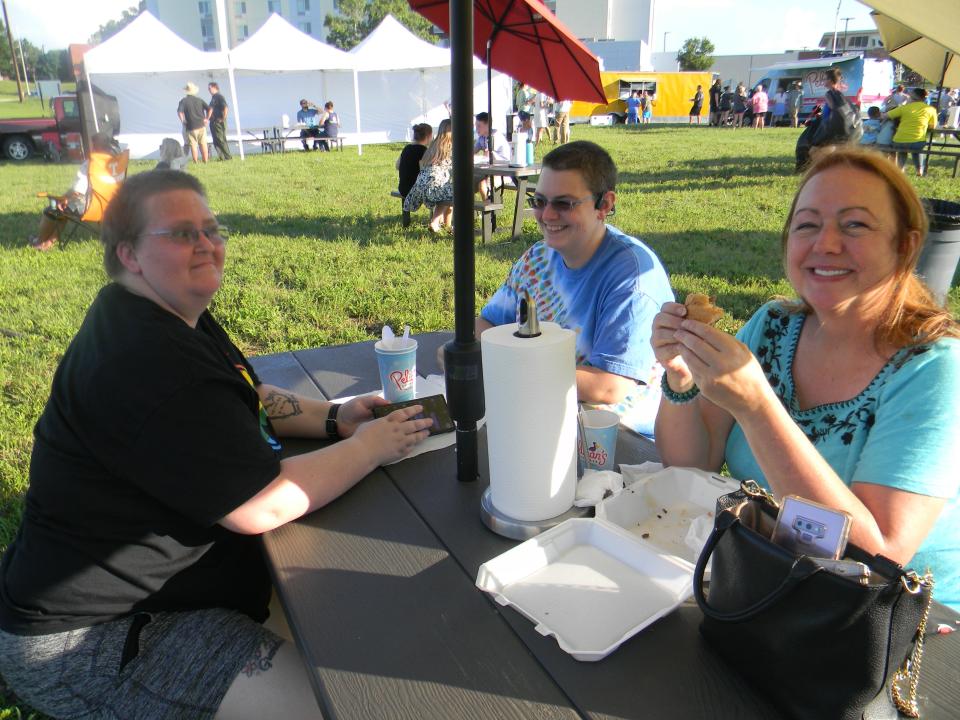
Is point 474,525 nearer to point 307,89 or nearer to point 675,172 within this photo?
point 675,172

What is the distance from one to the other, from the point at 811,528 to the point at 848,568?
2.8 inches

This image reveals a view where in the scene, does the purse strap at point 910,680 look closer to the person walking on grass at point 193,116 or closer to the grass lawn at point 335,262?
the grass lawn at point 335,262

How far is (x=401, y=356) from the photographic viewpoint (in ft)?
6.10

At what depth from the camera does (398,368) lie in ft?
6.19

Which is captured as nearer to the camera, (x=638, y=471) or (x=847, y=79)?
(x=638, y=471)

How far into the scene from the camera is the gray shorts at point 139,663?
1.35 meters

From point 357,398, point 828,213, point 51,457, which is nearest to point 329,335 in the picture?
point 357,398

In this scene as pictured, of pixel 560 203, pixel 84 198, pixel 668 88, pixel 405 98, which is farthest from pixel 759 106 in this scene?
pixel 560 203

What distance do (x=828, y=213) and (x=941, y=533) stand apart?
0.67 metres

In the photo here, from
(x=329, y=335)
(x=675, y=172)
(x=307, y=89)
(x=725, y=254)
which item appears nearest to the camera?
(x=329, y=335)

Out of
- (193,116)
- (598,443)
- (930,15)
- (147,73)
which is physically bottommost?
(598,443)

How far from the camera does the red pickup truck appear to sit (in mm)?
17141

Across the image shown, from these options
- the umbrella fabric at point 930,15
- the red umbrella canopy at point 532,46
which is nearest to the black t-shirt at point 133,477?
the umbrella fabric at point 930,15

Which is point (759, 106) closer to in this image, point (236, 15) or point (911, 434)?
point (911, 434)
